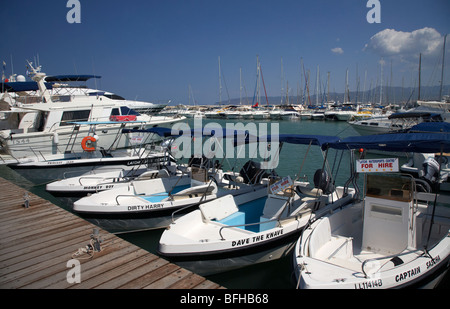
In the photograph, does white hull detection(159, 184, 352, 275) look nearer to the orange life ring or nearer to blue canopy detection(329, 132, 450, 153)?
blue canopy detection(329, 132, 450, 153)

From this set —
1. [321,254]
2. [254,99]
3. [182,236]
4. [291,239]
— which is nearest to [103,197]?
[182,236]

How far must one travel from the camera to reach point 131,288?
454cm

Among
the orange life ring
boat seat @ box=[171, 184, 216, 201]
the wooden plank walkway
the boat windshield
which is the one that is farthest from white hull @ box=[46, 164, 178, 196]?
the boat windshield

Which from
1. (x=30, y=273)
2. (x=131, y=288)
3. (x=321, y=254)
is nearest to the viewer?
(x=131, y=288)

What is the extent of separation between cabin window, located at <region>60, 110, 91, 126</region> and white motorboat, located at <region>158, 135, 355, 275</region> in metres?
15.1

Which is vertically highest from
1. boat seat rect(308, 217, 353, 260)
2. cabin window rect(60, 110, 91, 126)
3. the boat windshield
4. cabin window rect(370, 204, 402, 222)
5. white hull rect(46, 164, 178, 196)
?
cabin window rect(60, 110, 91, 126)

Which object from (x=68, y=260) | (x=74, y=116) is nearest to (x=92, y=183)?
(x=68, y=260)

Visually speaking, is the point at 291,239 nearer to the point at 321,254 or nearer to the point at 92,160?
the point at 321,254

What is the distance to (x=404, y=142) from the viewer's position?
21.6ft

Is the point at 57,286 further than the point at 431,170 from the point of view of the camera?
No

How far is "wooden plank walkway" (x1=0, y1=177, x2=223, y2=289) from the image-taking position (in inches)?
184

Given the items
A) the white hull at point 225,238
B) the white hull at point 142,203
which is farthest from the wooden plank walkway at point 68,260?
the white hull at point 142,203

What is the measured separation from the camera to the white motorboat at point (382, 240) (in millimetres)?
4945
